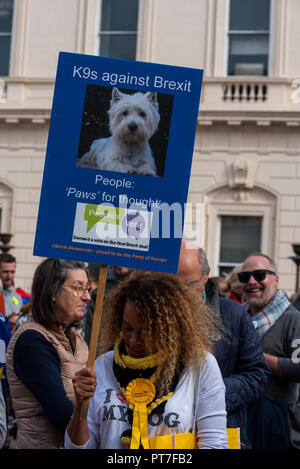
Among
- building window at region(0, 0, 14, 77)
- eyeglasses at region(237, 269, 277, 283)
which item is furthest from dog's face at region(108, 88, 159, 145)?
building window at region(0, 0, 14, 77)

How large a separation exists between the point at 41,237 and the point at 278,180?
13255 mm

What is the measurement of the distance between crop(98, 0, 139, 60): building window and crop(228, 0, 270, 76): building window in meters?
2.01

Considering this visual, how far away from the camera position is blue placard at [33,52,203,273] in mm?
3564

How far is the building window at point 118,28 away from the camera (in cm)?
1747

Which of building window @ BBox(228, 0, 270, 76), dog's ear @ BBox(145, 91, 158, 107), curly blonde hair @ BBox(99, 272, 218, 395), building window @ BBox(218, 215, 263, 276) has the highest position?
building window @ BBox(228, 0, 270, 76)

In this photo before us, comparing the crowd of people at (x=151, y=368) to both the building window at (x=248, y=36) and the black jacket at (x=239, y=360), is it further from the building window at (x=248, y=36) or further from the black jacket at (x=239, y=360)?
the building window at (x=248, y=36)

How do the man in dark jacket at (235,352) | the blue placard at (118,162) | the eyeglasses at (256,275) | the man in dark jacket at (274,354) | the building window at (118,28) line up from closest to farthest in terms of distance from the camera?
the blue placard at (118,162), the man in dark jacket at (235,352), the man in dark jacket at (274,354), the eyeglasses at (256,275), the building window at (118,28)

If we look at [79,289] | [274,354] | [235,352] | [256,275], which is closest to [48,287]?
[79,289]

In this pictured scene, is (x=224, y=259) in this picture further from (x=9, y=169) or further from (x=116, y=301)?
(x=116, y=301)

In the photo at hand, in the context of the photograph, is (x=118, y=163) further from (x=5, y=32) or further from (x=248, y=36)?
(x=5, y=32)

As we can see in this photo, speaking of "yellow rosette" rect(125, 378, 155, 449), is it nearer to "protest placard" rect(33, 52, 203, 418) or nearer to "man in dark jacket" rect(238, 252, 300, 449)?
"protest placard" rect(33, 52, 203, 418)

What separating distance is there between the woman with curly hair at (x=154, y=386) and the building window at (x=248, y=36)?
14068mm

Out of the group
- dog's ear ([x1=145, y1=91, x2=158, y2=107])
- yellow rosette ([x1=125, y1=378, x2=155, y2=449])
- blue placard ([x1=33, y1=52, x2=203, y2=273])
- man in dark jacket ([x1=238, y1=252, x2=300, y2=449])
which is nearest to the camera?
yellow rosette ([x1=125, y1=378, x2=155, y2=449])

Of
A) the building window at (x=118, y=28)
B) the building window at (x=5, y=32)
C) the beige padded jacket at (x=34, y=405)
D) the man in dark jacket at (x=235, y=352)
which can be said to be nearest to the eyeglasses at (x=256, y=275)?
the man in dark jacket at (x=235, y=352)
